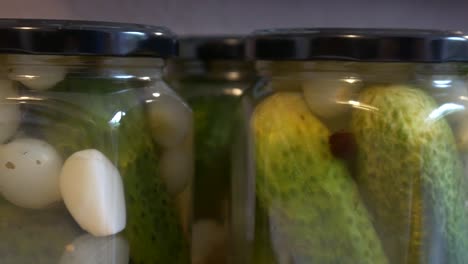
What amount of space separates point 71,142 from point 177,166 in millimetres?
110

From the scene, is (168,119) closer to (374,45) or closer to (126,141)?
(126,141)

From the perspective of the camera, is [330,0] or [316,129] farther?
[330,0]

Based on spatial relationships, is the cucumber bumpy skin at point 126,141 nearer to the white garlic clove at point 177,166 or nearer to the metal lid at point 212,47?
the white garlic clove at point 177,166

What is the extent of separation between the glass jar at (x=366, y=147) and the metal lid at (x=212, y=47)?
0.20 m

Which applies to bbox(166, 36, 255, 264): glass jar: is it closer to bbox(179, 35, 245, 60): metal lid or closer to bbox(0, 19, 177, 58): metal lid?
bbox(179, 35, 245, 60): metal lid

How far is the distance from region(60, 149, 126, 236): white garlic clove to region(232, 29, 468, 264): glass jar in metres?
0.12

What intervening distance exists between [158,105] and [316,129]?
133 mm

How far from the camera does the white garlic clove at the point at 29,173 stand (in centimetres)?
42

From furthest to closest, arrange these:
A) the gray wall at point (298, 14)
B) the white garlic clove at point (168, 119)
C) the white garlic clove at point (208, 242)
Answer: the gray wall at point (298, 14) → the white garlic clove at point (208, 242) → the white garlic clove at point (168, 119)

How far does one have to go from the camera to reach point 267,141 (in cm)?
47

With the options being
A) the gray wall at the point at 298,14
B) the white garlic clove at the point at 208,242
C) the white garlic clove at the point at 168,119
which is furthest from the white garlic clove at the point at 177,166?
the gray wall at the point at 298,14

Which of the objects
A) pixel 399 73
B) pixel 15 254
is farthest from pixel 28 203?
pixel 399 73

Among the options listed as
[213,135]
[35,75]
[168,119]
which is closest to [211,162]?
[213,135]

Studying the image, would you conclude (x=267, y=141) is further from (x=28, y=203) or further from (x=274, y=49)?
(x=28, y=203)
